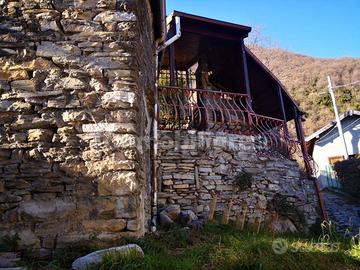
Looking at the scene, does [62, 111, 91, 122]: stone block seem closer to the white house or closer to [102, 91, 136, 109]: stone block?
[102, 91, 136, 109]: stone block

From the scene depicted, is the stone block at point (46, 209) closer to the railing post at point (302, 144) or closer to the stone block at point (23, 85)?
the stone block at point (23, 85)

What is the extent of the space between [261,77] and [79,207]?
26.0 feet

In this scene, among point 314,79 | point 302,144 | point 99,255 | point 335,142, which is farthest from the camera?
point 314,79

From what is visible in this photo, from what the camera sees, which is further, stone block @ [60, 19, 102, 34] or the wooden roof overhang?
the wooden roof overhang

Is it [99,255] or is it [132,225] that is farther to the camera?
[132,225]

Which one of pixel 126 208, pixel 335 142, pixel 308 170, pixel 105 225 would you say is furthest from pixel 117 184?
pixel 335 142

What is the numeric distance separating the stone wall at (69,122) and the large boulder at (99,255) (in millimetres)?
283

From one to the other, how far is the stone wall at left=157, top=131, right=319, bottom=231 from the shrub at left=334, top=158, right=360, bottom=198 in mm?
7219

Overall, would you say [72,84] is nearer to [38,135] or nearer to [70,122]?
[70,122]

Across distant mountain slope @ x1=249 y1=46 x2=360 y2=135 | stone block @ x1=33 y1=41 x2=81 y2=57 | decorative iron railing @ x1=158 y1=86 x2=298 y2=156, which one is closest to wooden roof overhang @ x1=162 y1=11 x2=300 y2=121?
decorative iron railing @ x1=158 y1=86 x2=298 y2=156

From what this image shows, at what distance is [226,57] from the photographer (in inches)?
366

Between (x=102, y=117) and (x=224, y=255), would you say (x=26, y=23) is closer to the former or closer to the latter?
(x=102, y=117)

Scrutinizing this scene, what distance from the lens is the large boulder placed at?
2.52 m

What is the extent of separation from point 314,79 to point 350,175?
1315 cm
